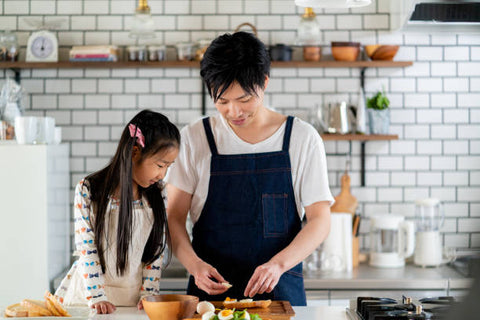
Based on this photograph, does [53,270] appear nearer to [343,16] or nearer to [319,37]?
A: [319,37]

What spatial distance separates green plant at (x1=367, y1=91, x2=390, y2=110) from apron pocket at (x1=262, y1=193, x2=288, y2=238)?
6.77ft

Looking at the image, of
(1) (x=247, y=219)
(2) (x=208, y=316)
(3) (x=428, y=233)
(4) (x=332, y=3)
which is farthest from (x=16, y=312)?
(3) (x=428, y=233)

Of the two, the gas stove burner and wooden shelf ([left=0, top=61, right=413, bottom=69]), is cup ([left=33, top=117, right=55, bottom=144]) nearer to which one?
wooden shelf ([left=0, top=61, right=413, bottom=69])

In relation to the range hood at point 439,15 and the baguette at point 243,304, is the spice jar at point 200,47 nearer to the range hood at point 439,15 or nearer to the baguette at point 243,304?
the range hood at point 439,15

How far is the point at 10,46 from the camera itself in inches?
168

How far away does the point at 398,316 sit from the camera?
1.82 meters

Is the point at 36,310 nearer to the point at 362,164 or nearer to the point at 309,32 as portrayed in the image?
the point at 309,32

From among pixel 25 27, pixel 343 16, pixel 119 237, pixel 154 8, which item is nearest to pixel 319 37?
pixel 343 16

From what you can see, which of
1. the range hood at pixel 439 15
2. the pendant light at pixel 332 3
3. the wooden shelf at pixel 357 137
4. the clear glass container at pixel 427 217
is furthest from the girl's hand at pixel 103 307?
the clear glass container at pixel 427 217

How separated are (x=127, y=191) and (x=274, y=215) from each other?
1.78 ft

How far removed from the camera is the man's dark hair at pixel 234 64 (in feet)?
7.05

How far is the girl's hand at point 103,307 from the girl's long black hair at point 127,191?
0.21 metres

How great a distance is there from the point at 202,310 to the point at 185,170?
66cm

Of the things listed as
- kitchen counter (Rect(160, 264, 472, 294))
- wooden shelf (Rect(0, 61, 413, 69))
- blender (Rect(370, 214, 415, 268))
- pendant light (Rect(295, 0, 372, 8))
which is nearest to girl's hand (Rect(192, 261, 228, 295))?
pendant light (Rect(295, 0, 372, 8))
